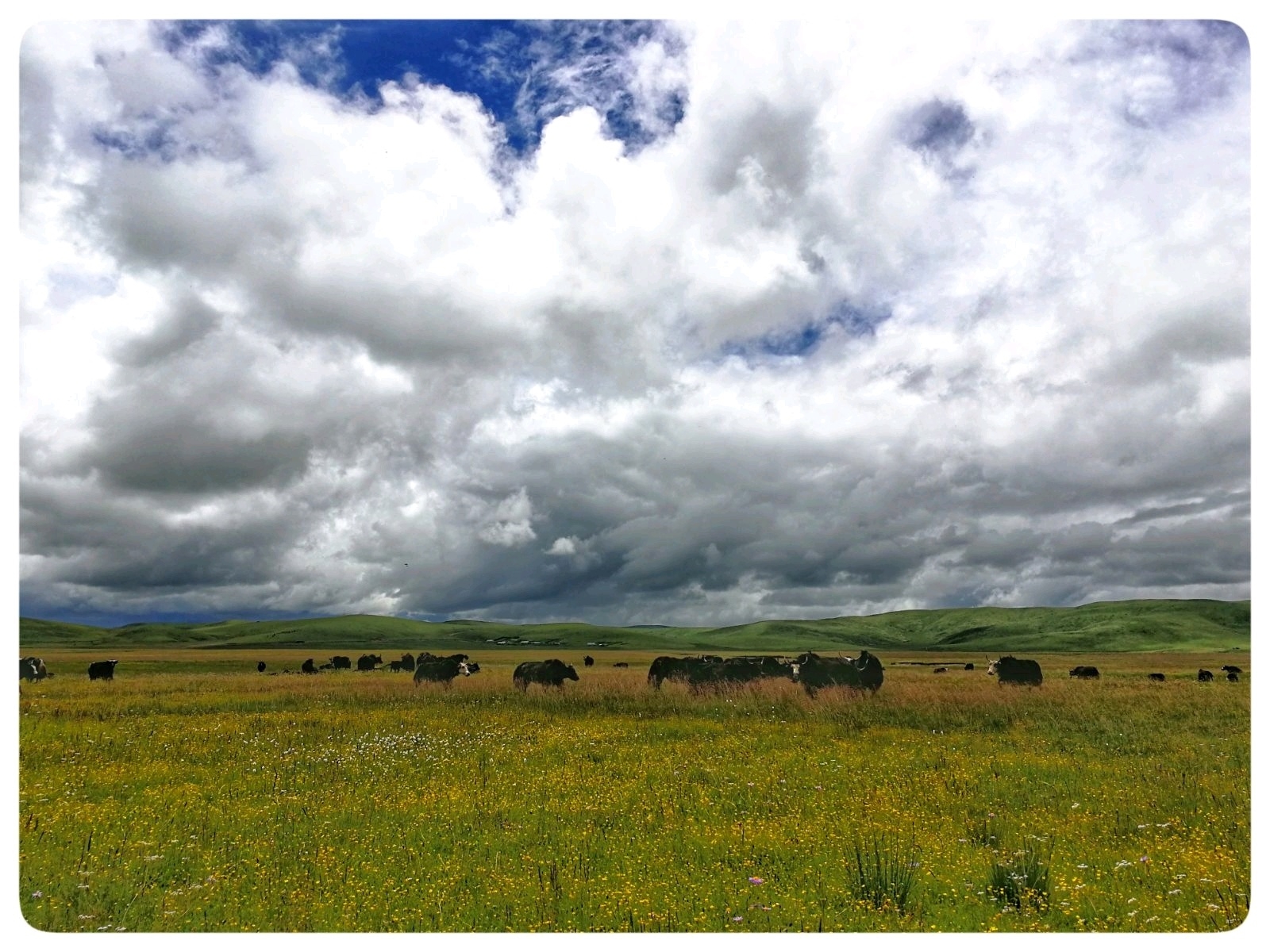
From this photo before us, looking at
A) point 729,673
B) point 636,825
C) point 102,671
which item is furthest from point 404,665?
point 636,825

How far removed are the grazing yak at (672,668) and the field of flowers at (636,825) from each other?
10797 millimetres

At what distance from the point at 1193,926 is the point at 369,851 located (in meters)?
Answer: 9.34

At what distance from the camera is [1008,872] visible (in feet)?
25.8

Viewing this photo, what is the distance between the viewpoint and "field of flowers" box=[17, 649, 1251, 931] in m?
7.33

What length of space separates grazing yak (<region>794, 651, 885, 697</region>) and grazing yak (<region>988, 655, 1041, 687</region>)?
11.6 meters

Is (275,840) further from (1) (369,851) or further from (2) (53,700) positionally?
(2) (53,700)

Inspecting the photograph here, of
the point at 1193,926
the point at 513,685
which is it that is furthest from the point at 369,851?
the point at 513,685

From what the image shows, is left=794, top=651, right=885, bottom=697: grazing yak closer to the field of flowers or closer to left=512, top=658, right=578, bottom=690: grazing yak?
the field of flowers

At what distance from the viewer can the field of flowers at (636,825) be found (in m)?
7.33

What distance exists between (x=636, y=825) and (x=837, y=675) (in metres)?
18.4

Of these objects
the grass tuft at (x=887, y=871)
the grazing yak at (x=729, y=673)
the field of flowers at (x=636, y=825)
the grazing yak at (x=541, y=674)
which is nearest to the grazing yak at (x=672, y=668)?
the grazing yak at (x=729, y=673)

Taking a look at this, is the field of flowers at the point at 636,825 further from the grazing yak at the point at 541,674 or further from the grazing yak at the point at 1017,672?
the grazing yak at the point at 1017,672

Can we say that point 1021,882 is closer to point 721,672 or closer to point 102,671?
point 721,672

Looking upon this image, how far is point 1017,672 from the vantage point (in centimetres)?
3606
